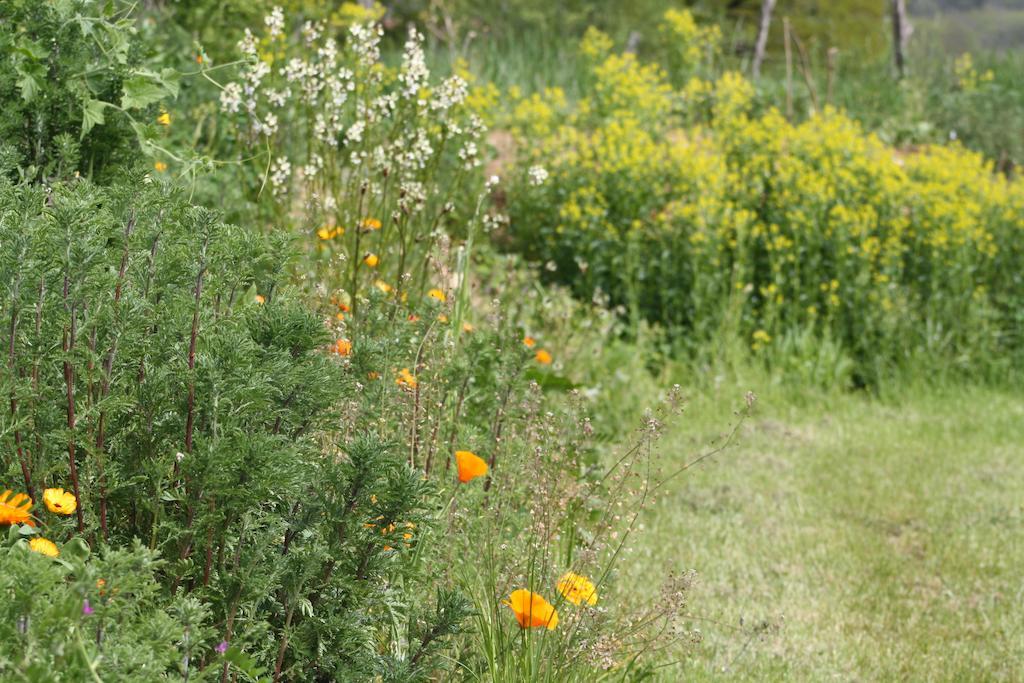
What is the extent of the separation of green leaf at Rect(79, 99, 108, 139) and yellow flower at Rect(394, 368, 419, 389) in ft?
3.65

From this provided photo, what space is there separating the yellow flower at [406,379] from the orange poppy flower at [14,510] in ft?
3.86

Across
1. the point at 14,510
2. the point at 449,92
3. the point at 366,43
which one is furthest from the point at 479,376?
the point at 14,510

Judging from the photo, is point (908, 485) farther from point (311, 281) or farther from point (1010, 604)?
point (311, 281)

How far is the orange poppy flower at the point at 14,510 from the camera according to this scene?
1.85 metres

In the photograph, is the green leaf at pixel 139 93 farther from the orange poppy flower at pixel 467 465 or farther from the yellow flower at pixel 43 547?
the yellow flower at pixel 43 547

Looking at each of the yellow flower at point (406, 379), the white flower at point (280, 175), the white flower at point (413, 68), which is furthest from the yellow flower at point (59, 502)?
the white flower at point (413, 68)

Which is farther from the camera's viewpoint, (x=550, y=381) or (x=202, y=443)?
(x=550, y=381)

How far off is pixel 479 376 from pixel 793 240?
3.47 metres

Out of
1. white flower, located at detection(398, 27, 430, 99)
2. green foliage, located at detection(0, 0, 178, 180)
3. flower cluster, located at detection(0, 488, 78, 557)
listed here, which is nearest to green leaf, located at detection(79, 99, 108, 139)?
green foliage, located at detection(0, 0, 178, 180)

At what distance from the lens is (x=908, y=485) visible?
16.7 ft

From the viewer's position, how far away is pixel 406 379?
310 centimetres

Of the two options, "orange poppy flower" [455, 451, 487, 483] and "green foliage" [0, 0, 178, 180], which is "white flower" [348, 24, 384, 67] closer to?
"green foliage" [0, 0, 178, 180]

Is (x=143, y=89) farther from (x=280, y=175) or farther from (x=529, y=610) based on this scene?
(x=529, y=610)

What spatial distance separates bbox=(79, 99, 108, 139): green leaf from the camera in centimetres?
308
